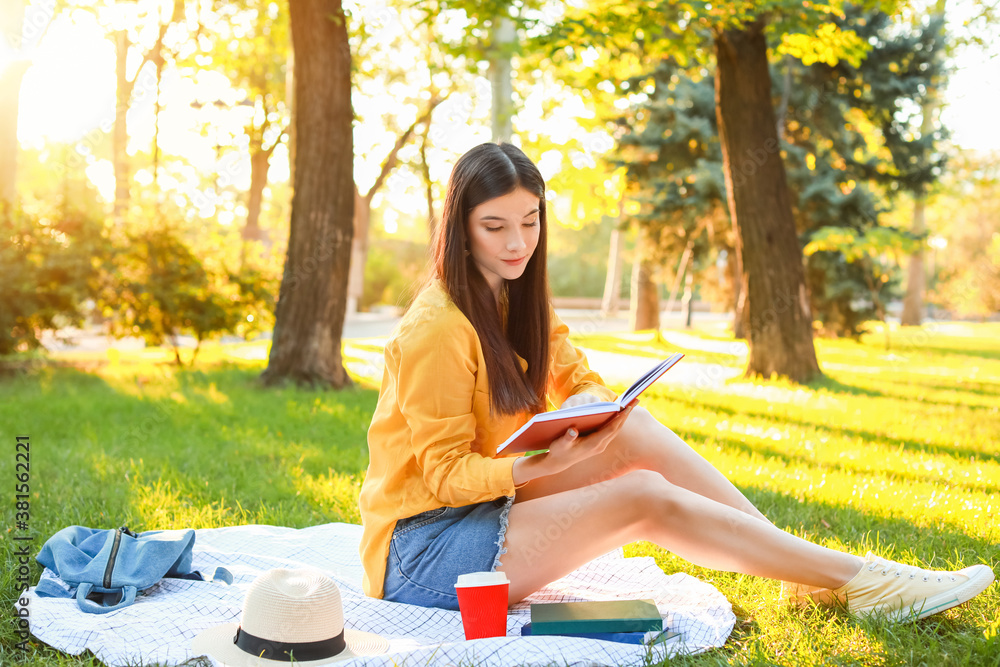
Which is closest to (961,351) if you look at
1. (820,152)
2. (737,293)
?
(737,293)

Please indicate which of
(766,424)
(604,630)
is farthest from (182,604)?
(766,424)

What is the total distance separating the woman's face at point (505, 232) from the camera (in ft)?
7.79

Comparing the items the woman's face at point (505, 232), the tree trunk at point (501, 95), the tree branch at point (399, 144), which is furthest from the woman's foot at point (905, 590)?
the tree branch at point (399, 144)

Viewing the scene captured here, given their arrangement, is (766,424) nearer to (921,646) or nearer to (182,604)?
(921,646)

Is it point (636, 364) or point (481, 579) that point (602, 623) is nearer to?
point (481, 579)

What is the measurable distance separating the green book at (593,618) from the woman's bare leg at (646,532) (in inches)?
4.9

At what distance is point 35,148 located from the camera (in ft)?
98.9

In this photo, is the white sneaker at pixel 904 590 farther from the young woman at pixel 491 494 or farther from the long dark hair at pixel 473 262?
the long dark hair at pixel 473 262

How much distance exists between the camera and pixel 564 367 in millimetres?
2875

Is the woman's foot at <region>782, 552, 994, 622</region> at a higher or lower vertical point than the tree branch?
lower

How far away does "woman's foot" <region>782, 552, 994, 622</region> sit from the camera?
7.77 feet

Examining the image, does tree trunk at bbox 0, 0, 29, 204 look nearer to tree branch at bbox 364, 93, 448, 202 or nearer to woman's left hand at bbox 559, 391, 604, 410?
woman's left hand at bbox 559, 391, 604, 410

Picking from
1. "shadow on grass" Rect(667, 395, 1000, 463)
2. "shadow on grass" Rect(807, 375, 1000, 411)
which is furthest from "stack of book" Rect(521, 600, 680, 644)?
"shadow on grass" Rect(807, 375, 1000, 411)

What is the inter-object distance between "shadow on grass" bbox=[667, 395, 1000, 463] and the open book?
419 cm
